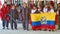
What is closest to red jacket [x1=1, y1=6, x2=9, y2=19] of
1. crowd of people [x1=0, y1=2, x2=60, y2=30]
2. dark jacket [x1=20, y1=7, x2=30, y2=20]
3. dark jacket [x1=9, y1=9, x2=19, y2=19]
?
crowd of people [x1=0, y1=2, x2=60, y2=30]

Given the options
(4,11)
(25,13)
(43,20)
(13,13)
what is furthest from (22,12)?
(43,20)

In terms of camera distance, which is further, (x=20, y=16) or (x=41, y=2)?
(x=41, y=2)

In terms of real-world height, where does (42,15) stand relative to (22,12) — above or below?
below

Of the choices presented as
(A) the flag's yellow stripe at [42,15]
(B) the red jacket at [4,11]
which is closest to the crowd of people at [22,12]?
(B) the red jacket at [4,11]

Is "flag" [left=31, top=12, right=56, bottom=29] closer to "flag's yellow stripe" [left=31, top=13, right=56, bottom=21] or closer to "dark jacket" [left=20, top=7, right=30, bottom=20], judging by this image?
"flag's yellow stripe" [left=31, top=13, right=56, bottom=21]

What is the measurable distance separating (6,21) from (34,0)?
3673mm

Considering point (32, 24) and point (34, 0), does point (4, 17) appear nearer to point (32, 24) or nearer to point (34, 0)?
point (32, 24)

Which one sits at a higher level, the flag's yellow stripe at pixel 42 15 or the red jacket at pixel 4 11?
the red jacket at pixel 4 11

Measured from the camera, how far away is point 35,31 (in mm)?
14227

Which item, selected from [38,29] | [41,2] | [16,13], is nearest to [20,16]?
[16,13]

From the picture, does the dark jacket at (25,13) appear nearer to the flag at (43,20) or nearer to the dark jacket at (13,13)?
the flag at (43,20)

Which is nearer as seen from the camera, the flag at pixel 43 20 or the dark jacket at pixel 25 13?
the flag at pixel 43 20

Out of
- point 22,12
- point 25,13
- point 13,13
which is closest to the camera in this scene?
point 25,13

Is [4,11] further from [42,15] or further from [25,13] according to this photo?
[42,15]
